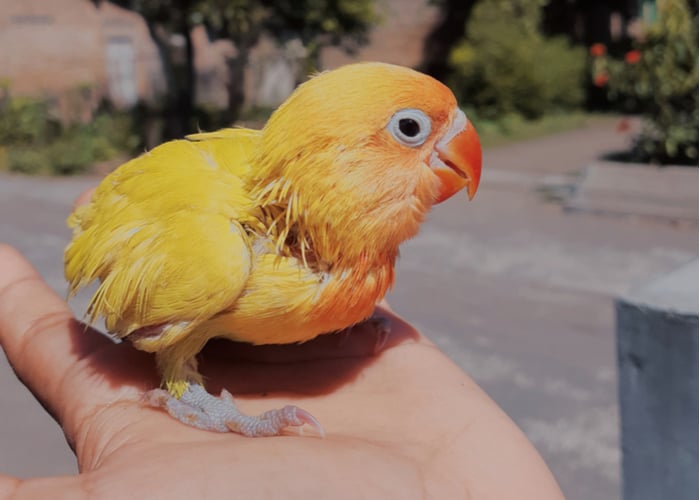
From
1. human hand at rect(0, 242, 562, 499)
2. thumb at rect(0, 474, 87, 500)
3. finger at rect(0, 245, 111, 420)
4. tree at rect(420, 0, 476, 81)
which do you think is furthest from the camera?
tree at rect(420, 0, 476, 81)

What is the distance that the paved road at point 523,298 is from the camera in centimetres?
418

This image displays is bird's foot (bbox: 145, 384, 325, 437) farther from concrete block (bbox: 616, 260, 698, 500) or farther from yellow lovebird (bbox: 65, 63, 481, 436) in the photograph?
concrete block (bbox: 616, 260, 698, 500)

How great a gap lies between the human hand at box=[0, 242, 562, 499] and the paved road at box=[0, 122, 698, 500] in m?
Answer: 1.78

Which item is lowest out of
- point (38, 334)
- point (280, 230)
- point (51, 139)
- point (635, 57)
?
point (51, 139)

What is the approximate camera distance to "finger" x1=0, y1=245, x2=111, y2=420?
2287 mm

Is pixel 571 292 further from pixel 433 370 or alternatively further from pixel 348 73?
pixel 348 73

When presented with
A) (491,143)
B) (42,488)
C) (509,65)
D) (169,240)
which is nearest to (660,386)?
(169,240)

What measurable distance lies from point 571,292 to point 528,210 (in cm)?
288

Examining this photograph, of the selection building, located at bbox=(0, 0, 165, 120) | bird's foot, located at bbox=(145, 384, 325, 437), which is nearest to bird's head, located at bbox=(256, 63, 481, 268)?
bird's foot, located at bbox=(145, 384, 325, 437)

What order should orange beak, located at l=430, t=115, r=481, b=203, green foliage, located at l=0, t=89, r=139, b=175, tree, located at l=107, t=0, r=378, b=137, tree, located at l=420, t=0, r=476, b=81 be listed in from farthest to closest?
tree, located at l=420, t=0, r=476, b=81 < green foliage, located at l=0, t=89, r=139, b=175 < tree, located at l=107, t=0, r=378, b=137 < orange beak, located at l=430, t=115, r=481, b=203

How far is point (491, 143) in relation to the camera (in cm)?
1390

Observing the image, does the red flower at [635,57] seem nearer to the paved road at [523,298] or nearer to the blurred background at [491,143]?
the blurred background at [491,143]

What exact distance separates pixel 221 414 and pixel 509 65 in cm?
1421

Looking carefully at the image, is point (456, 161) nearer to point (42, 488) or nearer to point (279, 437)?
point (279, 437)
